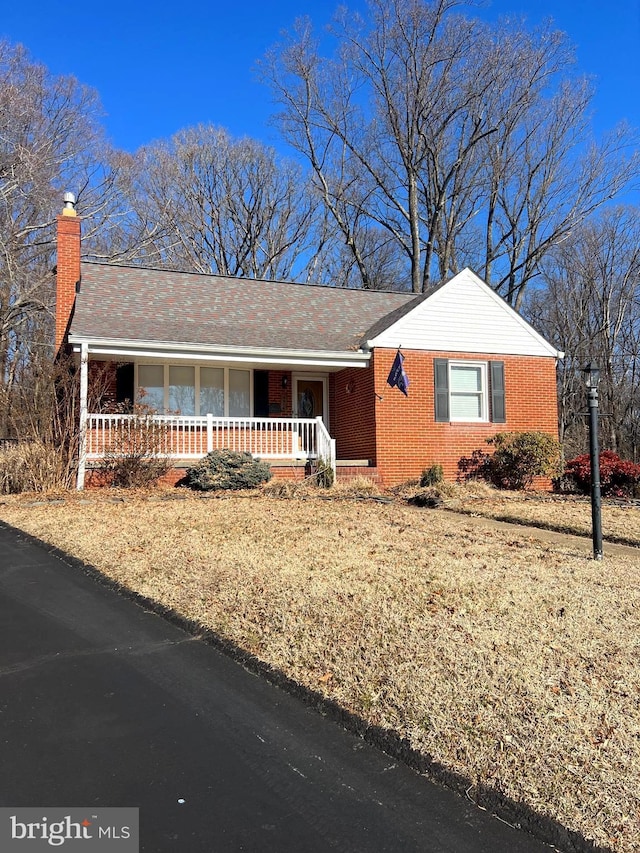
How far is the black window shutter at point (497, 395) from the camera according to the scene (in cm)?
1534

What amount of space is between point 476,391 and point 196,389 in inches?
262

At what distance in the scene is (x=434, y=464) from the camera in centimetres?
1462

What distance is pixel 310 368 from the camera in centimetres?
1587

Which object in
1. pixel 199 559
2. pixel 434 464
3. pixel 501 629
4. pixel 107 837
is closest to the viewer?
pixel 107 837

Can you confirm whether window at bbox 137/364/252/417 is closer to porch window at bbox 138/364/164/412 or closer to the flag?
porch window at bbox 138/364/164/412

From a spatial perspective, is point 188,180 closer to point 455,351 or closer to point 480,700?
point 455,351

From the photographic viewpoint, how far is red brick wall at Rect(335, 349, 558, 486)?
47.9 feet

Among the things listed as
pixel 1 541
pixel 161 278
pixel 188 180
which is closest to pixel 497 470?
pixel 161 278

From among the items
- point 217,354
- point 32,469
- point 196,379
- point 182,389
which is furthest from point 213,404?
point 32,469

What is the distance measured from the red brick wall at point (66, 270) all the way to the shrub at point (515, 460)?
1001 centimetres

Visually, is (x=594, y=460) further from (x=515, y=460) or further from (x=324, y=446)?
(x=515, y=460)

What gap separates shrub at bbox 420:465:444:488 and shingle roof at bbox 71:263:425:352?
11.3 ft

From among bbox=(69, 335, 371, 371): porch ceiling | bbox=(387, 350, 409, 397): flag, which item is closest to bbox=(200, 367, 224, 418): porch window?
bbox=(69, 335, 371, 371): porch ceiling

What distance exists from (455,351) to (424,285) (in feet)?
50.1
